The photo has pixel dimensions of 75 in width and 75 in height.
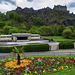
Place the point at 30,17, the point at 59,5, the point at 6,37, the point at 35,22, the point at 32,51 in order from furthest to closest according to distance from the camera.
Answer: the point at 59,5, the point at 30,17, the point at 35,22, the point at 6,37, the point at 32,51

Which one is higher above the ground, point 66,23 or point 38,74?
point 66,23

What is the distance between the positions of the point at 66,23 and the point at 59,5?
260 ft

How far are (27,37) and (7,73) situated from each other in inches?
1335

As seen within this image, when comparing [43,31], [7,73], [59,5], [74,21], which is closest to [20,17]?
[43,31]

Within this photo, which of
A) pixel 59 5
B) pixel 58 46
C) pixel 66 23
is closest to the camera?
pixel 58 46

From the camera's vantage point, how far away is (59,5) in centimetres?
17712

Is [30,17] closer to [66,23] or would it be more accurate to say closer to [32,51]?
[66,23]

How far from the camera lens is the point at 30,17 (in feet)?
470

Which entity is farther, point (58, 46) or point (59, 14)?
point (59, 14)

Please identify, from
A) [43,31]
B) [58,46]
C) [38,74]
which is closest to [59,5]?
[43,31]

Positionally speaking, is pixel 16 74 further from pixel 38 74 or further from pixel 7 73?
pixel 38 74

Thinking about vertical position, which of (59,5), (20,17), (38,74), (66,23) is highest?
(59,5)

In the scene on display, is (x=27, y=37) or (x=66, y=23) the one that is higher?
(x=66, y=23)

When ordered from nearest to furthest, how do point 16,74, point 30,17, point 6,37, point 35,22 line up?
point 16,74, point 6,37, point 35,22, point 30,17
